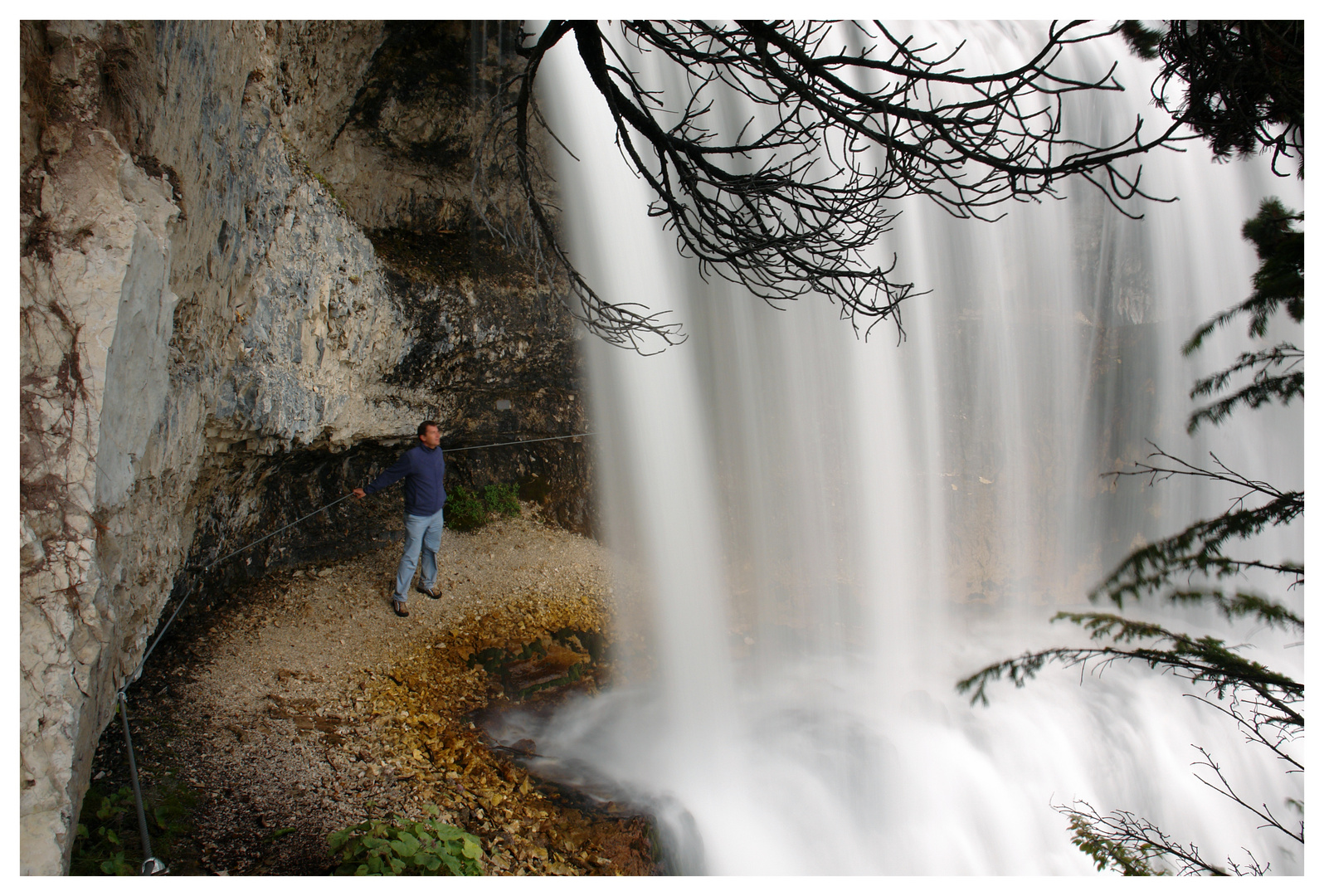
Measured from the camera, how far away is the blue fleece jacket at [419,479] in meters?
4.68

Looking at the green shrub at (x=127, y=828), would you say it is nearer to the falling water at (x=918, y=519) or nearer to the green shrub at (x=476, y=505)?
the falling water at (x=918, y=519)

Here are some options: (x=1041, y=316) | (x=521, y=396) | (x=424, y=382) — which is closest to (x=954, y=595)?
(x=1041, y=316)

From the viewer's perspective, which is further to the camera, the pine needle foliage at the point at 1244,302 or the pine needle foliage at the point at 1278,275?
the pine needle foliage at the point at 1278,275

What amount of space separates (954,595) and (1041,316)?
10.9ft

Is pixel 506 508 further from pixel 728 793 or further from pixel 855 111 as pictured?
pixel 855 111

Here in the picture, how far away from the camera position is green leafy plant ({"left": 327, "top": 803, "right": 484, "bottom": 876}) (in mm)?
2611

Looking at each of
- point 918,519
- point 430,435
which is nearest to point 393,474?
point 430,435

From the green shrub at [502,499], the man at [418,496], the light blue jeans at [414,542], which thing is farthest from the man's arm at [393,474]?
the green shrub at [502,499]

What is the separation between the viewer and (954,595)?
732 centimetres

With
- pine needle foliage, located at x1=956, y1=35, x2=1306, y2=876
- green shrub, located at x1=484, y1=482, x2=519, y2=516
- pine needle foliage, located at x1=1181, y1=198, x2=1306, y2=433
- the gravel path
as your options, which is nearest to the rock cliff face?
green shrub, located at x1=484, y1=482, x2=519, y2=516

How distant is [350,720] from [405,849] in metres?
1.39

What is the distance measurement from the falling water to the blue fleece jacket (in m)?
1.83

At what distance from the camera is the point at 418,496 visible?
479cm

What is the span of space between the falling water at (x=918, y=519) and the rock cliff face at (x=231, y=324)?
93cm
